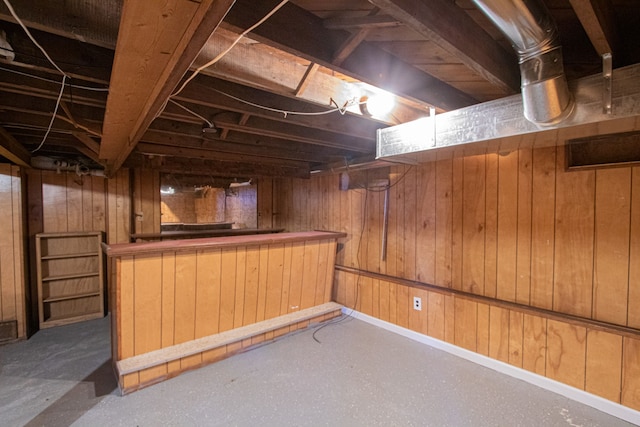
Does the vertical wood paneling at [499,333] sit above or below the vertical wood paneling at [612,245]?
below

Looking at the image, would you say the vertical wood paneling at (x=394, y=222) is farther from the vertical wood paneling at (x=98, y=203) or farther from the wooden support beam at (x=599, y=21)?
the vertical wood paneling at (x=98, y=203)

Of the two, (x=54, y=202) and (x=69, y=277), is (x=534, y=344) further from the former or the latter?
(x=54, y=202)

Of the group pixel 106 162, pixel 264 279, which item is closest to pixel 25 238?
pixel 106 162

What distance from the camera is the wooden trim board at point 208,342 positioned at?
1.95 metres

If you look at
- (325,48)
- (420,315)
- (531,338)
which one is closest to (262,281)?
(420,315)

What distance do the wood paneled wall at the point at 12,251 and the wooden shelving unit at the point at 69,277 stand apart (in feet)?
0.80

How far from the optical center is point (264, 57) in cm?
133

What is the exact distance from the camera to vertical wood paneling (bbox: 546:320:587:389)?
72.9 inches

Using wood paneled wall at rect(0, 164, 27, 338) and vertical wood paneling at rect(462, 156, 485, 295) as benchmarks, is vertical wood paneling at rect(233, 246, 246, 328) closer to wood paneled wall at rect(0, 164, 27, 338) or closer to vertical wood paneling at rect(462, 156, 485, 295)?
vertical wood paneling at rect(462, 156, 485, 295)

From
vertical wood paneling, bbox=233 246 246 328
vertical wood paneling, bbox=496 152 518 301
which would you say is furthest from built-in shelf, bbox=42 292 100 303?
vertical wood paneling, bbox=496 152 518 301

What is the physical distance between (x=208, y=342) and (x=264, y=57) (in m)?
2.13

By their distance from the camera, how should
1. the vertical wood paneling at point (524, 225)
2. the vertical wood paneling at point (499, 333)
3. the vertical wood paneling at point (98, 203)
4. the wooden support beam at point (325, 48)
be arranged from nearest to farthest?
the wooden support beam at point (325, 48) → the vertical wood paneling at point (524, 225) → the vertical wood paneling at point (499, 333) → the vertical wood paneling at point (98, 203)

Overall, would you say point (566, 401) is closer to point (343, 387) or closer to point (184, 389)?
point (343, 387)

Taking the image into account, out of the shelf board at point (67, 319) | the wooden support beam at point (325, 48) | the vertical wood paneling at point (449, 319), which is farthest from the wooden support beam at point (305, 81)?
the shelf board at point (67, 319)
